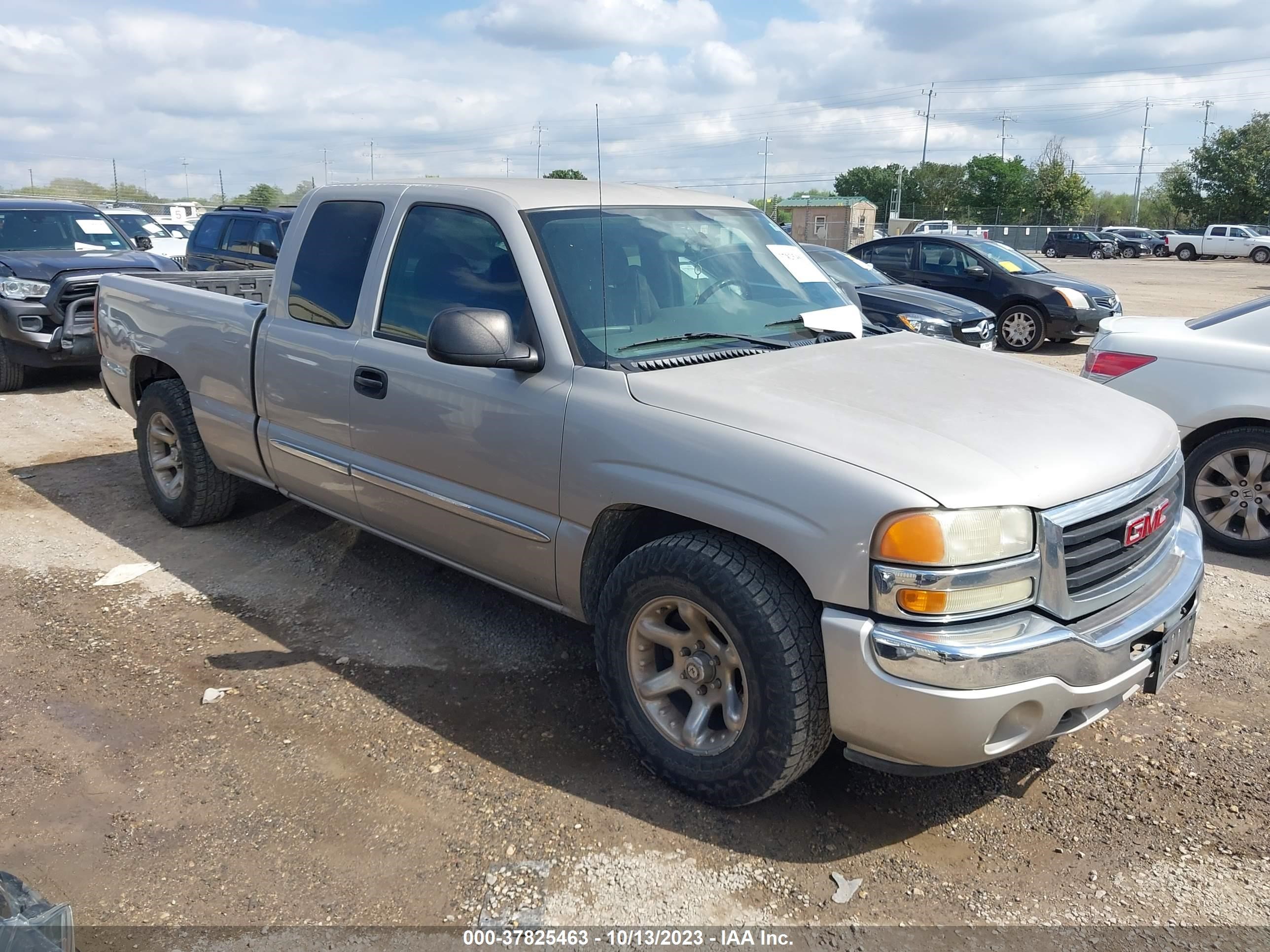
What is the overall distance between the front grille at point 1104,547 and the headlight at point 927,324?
717cm

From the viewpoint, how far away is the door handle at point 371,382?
4066 mm

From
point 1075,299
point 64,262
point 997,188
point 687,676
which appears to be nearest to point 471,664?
point 687,676

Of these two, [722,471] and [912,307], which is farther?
[912,307]

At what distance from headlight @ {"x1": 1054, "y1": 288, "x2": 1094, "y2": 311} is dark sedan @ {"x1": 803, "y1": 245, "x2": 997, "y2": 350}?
2.69 m

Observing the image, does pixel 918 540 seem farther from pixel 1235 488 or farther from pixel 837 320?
pixel 1235 488

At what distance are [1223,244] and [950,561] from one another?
170 ft

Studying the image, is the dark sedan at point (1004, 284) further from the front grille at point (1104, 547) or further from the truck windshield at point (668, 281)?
the front grille at point (1104, 547)

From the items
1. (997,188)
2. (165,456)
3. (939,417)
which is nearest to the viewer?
(939,417)

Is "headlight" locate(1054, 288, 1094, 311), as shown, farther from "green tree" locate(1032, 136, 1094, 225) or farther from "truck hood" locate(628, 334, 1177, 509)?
"green tree" locate(1032, 136, 1094, 225)

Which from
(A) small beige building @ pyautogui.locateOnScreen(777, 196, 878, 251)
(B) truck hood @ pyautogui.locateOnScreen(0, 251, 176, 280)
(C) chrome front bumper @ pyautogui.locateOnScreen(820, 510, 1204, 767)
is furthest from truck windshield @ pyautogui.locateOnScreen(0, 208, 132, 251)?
(A) small beige building @ pyautogui.locateOnScreen(777, 196, 878, 251)

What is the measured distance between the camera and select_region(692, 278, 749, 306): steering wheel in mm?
3898

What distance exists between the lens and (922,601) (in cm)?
267

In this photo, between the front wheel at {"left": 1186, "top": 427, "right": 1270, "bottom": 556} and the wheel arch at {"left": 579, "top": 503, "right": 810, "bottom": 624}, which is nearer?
the wheel arch at {"left": 579, "top": 503, "right": 810, "bottom": 624}

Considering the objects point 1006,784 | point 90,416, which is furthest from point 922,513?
point 90,416
